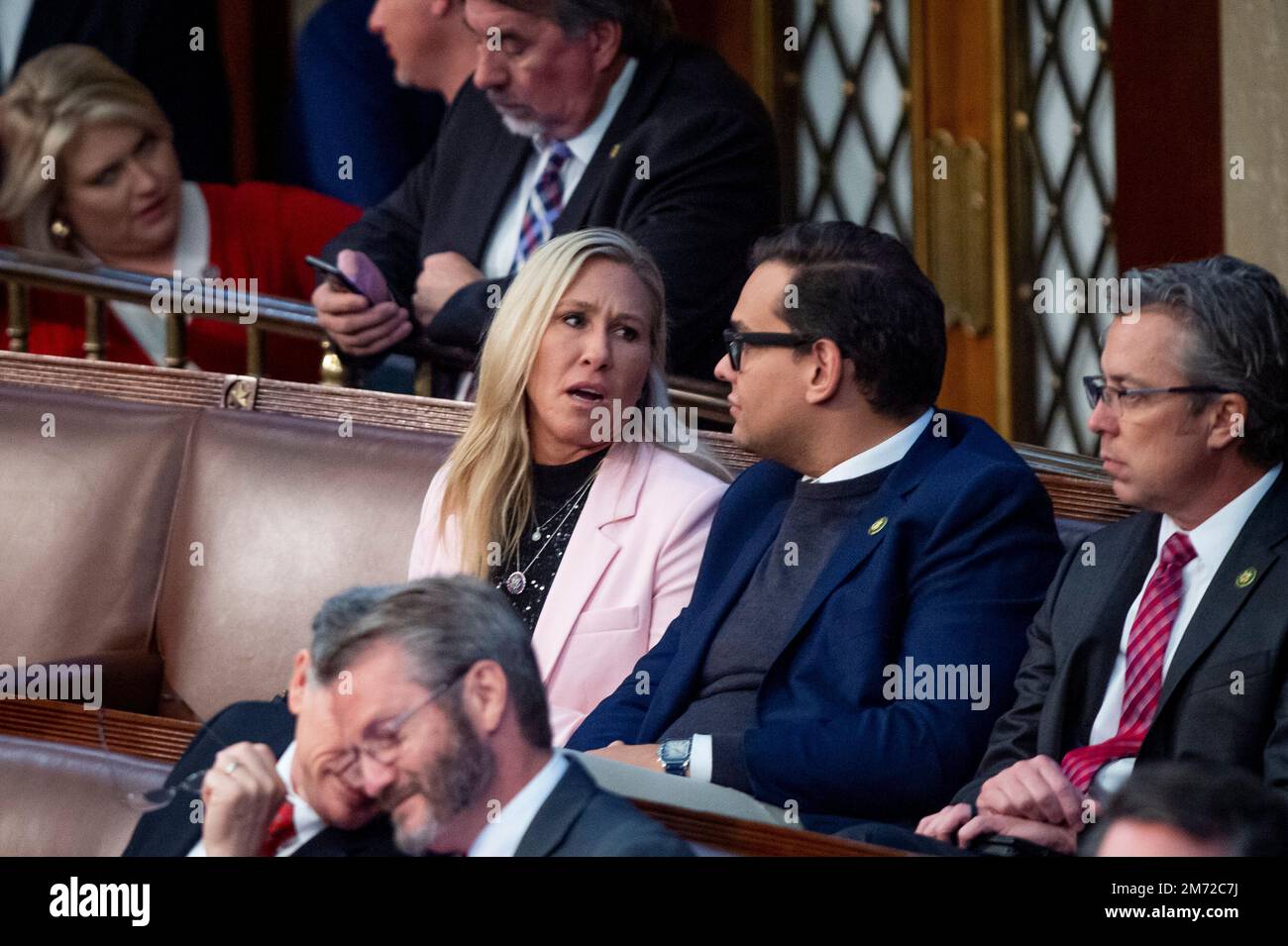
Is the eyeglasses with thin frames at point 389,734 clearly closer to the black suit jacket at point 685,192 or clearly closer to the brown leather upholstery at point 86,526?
the black suit jacket at point 685,192

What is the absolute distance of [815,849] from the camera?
165 centimetres

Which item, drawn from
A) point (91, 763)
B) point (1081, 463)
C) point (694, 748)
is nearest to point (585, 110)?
point (1081, 463)

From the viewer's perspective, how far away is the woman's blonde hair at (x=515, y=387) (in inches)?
112

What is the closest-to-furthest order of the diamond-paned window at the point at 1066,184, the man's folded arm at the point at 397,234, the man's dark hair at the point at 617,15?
the man's dark hair at the point at 617,15
the man's folded arm at the point at 397,234
the diamond-paned window at the point at 1066,184

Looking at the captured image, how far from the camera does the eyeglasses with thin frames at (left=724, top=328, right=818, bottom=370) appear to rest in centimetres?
253

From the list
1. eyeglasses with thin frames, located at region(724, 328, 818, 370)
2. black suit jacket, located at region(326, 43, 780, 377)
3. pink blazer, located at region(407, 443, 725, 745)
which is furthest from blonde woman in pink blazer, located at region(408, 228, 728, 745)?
black suit jacket, located at region(326, 43, 780, 377)

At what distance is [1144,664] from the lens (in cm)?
219

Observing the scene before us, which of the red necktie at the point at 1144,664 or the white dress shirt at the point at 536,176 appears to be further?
the white dress shirt at the point at 536,176

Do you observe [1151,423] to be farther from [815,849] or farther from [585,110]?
[585,110]

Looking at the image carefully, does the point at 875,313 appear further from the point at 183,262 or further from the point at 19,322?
the point at 183,262

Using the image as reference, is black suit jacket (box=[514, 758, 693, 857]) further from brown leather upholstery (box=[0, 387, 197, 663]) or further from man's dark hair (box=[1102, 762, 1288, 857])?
brown leather upholstery (box=[0, 387, 197, 663])
